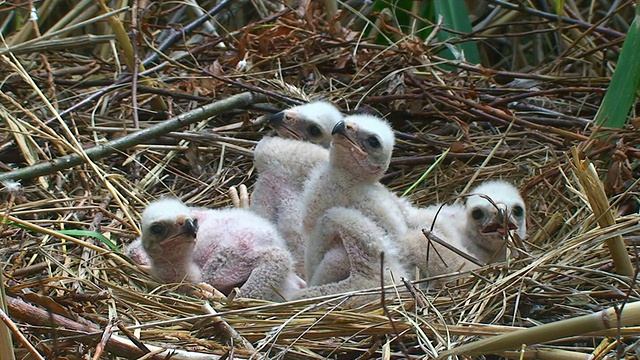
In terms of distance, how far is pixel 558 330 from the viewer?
2066 mm

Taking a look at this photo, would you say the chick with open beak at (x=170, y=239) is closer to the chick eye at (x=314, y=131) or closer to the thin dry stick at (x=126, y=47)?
the chick eye at (x=314, y=131)

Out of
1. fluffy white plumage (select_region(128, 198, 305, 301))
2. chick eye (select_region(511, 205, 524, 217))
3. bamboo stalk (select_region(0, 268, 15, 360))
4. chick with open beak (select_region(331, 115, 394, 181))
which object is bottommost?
fluffy white plumage (select_region(128, 198, 305, 301))

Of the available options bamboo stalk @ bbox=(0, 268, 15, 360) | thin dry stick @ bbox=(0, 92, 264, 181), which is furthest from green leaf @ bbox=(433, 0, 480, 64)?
bamboo stalk @ bbox=(0, 268, 15, 360)

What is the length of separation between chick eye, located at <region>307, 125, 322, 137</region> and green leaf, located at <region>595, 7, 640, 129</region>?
1211mm

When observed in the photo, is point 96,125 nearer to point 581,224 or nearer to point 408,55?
point 408,55

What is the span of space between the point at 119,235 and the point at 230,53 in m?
1.66

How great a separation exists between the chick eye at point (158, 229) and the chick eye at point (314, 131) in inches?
38.2

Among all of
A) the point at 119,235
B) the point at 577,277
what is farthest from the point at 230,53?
the point at 577,277

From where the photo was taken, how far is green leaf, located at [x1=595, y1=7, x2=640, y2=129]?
3436 mm

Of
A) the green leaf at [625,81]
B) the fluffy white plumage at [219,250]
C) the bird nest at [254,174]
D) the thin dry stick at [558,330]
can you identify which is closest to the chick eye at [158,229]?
the fluffy white plumage at [219,250]

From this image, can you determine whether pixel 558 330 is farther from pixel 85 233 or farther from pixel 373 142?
pixel 85 233

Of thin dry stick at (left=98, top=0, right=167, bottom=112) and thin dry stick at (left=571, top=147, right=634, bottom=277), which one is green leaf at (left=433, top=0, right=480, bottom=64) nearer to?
thin dry stick at (left=98, top=0, right=167, bottom=112)

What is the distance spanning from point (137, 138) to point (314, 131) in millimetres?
821

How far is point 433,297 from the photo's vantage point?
2.94 metres
